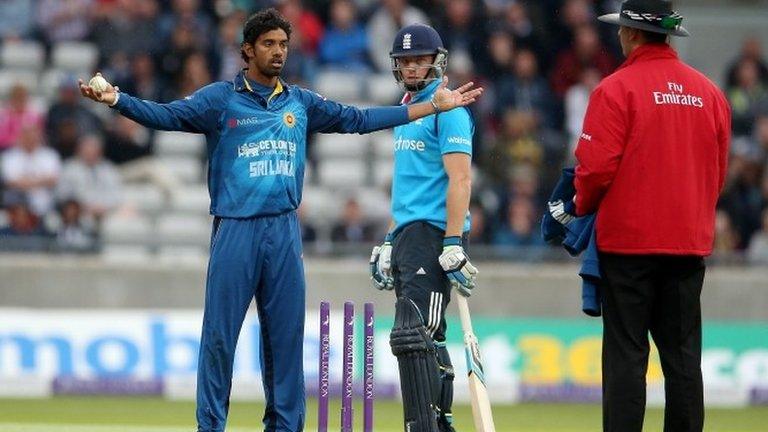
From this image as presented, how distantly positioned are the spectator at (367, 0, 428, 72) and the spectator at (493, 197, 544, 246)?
2.33m

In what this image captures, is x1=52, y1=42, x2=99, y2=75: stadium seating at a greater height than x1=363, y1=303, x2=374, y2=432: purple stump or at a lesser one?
greater

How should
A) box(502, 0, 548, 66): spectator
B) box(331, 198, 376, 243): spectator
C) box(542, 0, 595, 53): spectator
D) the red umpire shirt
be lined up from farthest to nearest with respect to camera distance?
box(542, 0, 595, 53): spectator → box(502, 0, 548, 66): spectator → box(331, 198, 376, 243): spectator → the red umpire shirt

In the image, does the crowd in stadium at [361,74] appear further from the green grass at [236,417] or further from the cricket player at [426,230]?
the cricket player at [426,230]

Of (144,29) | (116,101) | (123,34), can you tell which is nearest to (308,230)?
(144,29)

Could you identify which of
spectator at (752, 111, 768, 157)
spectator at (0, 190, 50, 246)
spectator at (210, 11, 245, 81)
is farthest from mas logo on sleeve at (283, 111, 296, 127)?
spectator at (752, 111, 768, 157)

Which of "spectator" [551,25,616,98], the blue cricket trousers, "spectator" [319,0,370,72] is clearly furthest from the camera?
"spectator" [551,25,616,98]

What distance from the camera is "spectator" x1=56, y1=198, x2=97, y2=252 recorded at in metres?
13.9

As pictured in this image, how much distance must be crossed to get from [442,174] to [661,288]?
141 cm

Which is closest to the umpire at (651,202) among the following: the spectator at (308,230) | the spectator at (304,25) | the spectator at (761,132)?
the spectator at (308,230)

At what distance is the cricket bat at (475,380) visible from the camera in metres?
8.11

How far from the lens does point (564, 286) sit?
13953 mm

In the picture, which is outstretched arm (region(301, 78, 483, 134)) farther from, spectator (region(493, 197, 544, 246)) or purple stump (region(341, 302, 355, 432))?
spectator (region(493, 197, 544, 246))

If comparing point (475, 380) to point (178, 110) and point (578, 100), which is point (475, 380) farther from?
point (578, 100)

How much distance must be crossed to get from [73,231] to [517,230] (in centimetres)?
375
